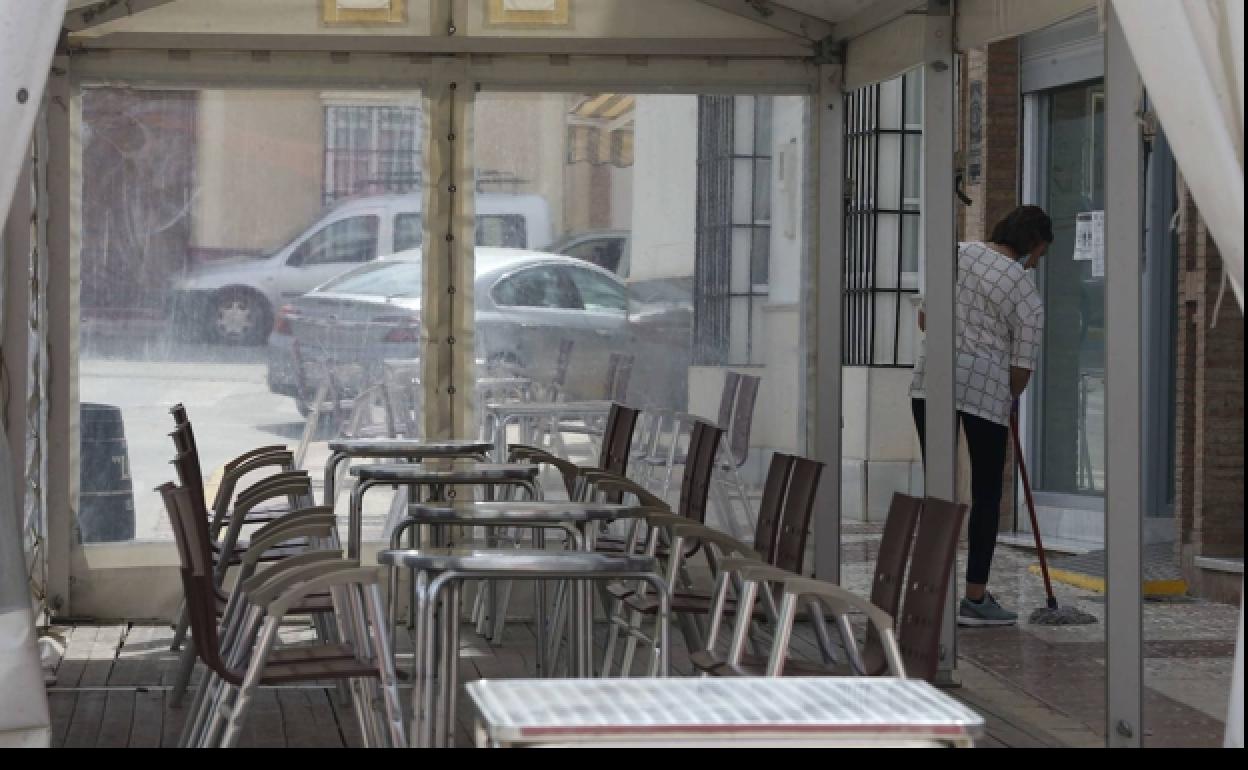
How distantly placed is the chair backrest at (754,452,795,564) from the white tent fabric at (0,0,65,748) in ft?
7.87

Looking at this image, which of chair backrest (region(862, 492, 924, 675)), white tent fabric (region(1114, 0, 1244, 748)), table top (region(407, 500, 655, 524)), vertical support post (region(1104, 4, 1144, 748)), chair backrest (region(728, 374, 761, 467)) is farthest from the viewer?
chair backrest (region(728, 374, 761, 467))

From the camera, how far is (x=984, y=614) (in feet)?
28.7

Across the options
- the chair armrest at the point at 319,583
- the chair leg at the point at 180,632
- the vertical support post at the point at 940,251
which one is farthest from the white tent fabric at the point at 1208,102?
the chair leg at the point at 180,632

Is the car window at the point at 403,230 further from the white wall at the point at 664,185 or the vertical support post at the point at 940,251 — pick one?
the vertical support post at the point at 940,251

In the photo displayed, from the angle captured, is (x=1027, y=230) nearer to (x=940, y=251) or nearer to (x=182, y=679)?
(x=940, y=251)

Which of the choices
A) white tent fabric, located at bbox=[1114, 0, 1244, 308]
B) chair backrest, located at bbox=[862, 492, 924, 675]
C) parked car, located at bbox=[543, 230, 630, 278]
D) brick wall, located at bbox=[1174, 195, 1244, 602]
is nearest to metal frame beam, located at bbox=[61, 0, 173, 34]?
parked car, located at bbox=[543, 230, 630, 278]

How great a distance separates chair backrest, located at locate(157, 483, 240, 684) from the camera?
15.4ft

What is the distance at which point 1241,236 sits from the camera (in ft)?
14.3

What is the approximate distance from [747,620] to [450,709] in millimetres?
847

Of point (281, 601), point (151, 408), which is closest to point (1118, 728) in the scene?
point (281, 601)

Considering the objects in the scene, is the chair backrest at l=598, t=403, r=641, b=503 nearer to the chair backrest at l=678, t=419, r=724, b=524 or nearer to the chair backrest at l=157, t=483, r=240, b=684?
the chair backrest at l=678, t=419, r=724, b=524

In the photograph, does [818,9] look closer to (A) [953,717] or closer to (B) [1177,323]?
(B) [1177,323]

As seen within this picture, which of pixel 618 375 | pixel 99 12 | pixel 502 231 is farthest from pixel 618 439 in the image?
pixel 99 12
